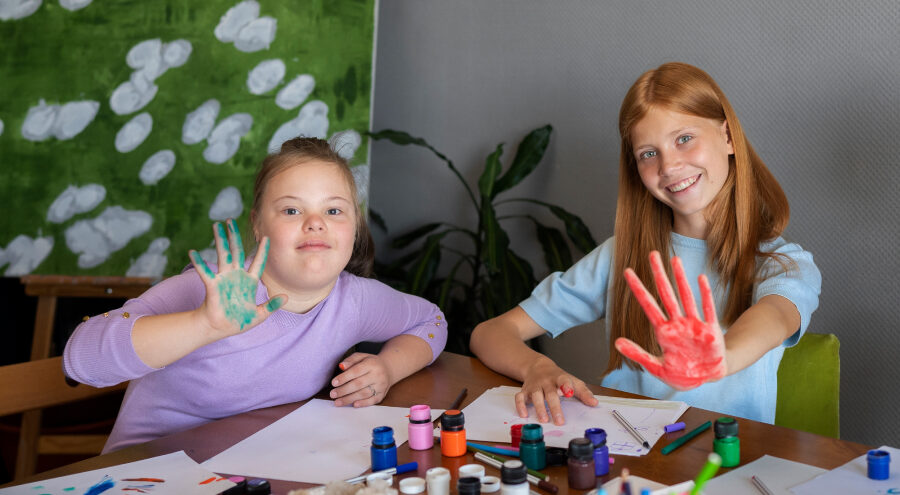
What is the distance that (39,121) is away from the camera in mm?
2508

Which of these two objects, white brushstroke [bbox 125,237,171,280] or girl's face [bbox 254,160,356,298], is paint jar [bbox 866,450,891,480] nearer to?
girl's face [bbox 254,160,356,298]

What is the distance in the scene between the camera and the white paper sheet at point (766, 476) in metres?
0.84

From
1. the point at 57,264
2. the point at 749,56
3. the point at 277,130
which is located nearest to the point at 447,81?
the point at 277,130

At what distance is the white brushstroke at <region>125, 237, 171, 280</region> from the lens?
2.60 meters

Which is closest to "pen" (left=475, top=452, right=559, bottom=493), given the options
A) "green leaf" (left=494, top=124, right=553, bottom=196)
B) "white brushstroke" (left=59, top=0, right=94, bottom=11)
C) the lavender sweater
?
the lavender sweater

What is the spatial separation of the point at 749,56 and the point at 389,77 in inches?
61.9

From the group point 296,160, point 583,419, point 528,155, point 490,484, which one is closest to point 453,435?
point 490,484

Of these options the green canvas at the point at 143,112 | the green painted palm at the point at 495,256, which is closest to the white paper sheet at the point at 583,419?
the green painted palm at the point at 495,256

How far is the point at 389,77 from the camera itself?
3166 mm

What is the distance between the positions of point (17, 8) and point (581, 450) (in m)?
2.49

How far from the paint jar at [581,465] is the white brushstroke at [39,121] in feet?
7.59

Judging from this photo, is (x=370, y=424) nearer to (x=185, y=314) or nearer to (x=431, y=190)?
(x=185, y=314)

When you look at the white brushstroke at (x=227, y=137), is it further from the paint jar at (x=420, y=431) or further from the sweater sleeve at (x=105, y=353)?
the paint jar at (x=420, y=431)

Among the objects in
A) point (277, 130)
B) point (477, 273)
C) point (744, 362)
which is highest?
point (277, 130)
